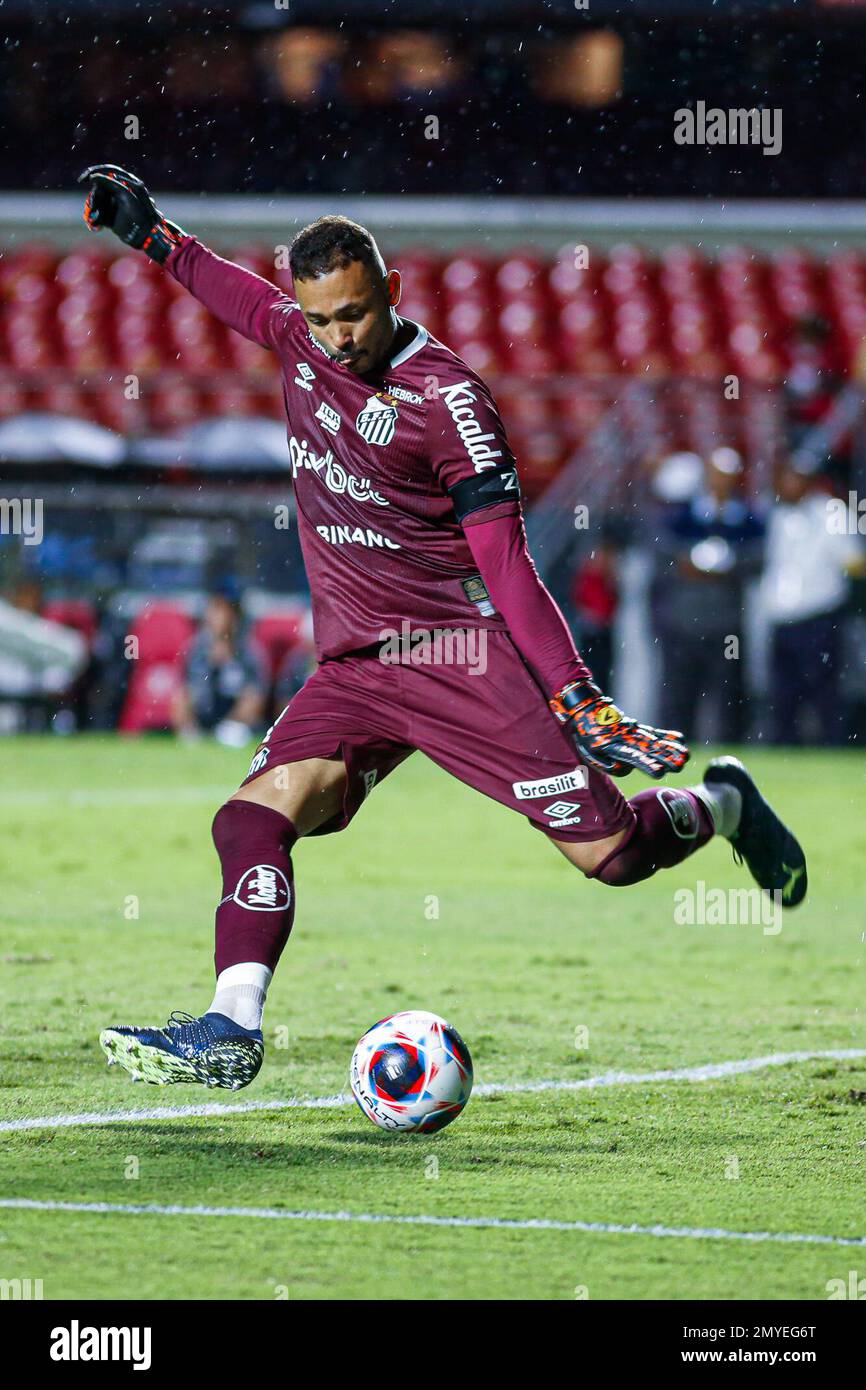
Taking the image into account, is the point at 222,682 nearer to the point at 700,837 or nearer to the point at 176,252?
the point at 176,252

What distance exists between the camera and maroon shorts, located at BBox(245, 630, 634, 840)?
5234mm

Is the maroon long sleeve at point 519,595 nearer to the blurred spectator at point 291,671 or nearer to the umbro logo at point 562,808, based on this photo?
the umbro logo at point 562,808

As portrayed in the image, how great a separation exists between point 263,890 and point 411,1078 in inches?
23.8

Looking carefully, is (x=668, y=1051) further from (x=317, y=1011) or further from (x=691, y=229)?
(x=691, y=229)

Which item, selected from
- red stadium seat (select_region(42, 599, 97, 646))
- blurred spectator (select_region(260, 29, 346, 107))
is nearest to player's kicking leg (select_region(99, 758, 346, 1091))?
red stadium seat (select_region(42, 599, 97, 646))

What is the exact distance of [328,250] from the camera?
4.90 meters

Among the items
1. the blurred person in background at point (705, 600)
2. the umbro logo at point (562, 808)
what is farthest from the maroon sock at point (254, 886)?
the blurred person in background at point (705, 600)

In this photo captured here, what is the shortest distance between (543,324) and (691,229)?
7.71 ft

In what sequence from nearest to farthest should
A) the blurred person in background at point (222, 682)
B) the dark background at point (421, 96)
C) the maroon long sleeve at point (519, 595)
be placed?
1. the maroon long sleeve at point (519, 595)
2. the blurred person in background at point (222, 682)
3. the dark background at point (421, 96)

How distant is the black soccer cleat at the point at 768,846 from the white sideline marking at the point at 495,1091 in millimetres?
576

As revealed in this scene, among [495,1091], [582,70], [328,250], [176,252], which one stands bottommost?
[495,1091]

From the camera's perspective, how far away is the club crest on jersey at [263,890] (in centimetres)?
497

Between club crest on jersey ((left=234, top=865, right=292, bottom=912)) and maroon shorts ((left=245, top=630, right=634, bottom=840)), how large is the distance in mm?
340

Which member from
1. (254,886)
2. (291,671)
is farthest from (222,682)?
(254,886)
